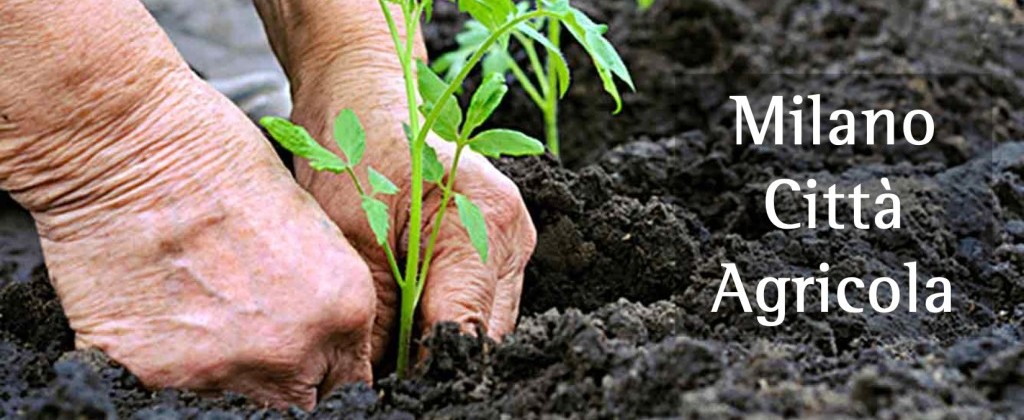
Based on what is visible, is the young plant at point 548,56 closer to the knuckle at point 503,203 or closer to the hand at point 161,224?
the knuckle at point 503,203

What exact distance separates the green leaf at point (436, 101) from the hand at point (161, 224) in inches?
8.5

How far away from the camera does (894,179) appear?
2814 millimetres

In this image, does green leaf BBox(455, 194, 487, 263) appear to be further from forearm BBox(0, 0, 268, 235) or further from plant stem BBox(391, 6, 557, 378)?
forearm BBox(0, 0, 268, 235)

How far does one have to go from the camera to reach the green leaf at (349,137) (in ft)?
5.96

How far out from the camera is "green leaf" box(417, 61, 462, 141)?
72.5 inches

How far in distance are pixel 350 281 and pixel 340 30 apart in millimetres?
605

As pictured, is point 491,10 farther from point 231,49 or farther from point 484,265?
point 231,49

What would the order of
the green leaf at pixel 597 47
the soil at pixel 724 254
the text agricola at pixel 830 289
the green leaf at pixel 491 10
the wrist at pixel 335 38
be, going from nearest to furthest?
the soil at pixel 724 254, the green leaf at pixel 597 47, the green leaf at pixel 491 10, the text agricola at pixel 830 289, the wrist at pixel 335 38

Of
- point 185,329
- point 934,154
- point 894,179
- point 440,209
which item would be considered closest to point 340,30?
point 440,209

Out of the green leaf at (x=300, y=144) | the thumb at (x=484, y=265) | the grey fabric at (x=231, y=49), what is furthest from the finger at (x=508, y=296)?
the grey fabric at (x=231, y=49)

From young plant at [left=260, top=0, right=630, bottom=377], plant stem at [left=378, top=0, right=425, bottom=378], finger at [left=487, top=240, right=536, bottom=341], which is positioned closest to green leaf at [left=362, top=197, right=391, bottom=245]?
young plant at [left=260, top=0, right=630, bottom=377]

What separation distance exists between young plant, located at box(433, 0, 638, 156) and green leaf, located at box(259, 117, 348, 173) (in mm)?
218

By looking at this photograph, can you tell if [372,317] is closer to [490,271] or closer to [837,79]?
[490,271]

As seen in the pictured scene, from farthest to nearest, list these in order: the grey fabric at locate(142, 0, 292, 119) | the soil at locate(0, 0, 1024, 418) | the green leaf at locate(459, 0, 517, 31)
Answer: the grey fabric at locate(142, 0, 292, 119) < the green leaf at locate(459, 0, 517, 31) < the soil at locate(0, 0, 1024, 418)
